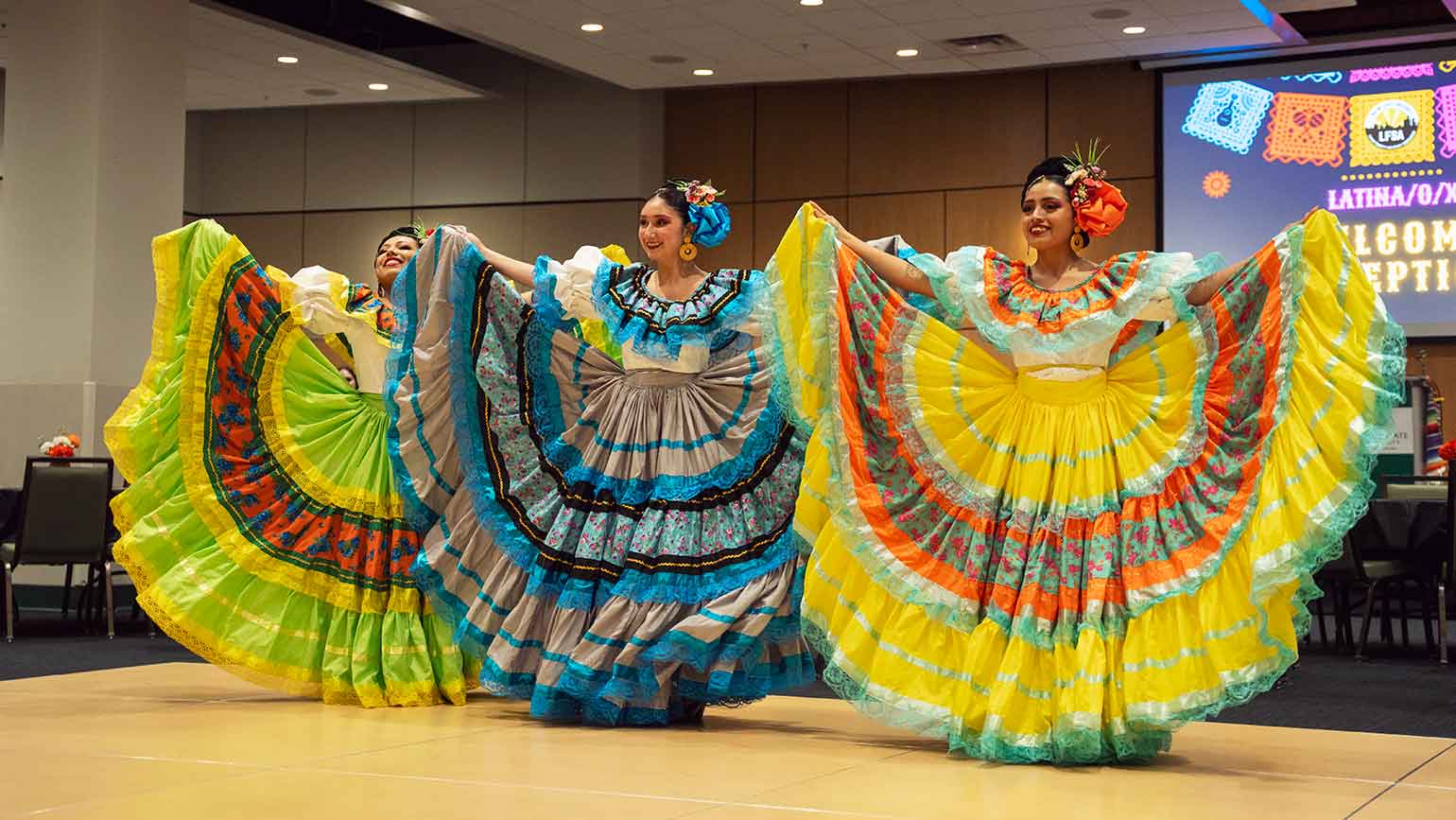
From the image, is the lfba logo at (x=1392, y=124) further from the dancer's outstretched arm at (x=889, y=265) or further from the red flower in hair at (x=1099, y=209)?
the dancer's outstretched arm at (x=889, y=265)

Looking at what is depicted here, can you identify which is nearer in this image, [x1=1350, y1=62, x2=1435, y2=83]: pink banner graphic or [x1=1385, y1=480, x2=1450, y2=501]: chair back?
[x1=1385, y1=480, x2=1450, y2=501]: chair back

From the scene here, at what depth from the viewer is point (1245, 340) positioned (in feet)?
11.7

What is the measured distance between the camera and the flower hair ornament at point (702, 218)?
4.32 m

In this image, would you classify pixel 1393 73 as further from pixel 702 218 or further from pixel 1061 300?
pixel 1061 300

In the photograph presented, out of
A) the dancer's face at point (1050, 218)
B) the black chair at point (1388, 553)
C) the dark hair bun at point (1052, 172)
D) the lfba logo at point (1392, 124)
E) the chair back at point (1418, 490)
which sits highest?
the lfba logo at point (1392, 124)

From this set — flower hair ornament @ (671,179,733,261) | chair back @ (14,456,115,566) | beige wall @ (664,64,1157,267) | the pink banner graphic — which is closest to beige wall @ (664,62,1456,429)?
beige wall @ (664,64,1157,267)

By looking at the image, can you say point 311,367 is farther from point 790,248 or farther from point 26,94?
point 26,94

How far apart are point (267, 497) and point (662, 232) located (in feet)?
4.35

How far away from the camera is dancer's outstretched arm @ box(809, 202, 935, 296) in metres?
3.88

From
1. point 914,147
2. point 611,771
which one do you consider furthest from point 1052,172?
point 914,147

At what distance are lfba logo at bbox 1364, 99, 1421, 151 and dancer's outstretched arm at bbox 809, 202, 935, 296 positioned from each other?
7.30 meters

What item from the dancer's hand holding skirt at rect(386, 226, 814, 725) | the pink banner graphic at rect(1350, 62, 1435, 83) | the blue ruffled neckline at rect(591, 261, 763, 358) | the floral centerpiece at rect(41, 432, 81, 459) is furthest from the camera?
the pink banner graphic at rect(1350, 62, 1435, 83)

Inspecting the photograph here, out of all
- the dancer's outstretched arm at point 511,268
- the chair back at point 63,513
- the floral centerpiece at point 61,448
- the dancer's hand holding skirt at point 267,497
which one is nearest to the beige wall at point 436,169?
the floral centerpiece at point 61,448

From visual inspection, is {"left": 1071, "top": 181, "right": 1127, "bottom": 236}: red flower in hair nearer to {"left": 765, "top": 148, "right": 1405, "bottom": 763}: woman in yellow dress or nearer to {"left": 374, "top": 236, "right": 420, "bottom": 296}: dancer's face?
{"left": 765, "top": 148, "right": 1405, "bottom": 763}: woman in yellow dress
